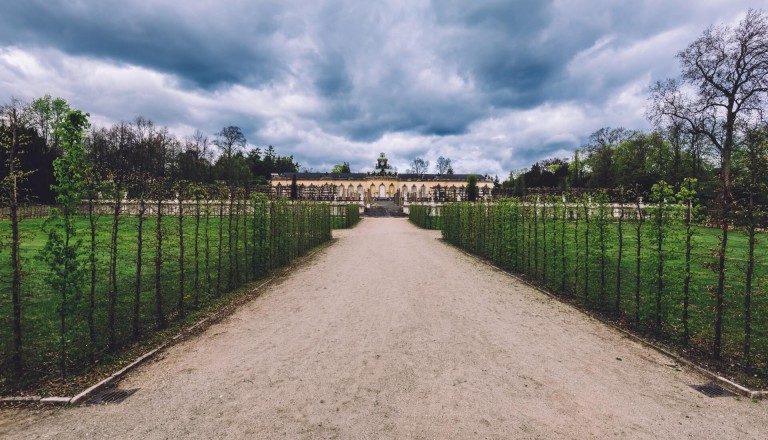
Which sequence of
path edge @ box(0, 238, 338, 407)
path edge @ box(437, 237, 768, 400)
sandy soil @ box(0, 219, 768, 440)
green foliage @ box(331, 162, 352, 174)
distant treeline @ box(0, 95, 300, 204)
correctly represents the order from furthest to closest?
green foliage @ box(331, 162, 352, 174), distant treeline @ box(0, 95, 300, 204), path edge @ box(437, 237, 768, 400), path edge @ box(0, 238, 338, 407), sandy soil @ box(0, 219, 768, 440)

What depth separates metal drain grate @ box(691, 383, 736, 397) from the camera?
4.15m

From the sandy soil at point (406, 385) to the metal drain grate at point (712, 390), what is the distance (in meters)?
0.09

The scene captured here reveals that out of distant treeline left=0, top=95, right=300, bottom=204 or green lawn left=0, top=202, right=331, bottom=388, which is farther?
distant treeline left=0, top=95, right=300, bottom=204

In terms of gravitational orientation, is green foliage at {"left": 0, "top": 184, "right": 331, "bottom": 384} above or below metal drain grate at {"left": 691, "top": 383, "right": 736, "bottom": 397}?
above

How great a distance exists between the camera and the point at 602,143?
60.8m

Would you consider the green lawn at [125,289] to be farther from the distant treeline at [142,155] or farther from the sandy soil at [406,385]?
the distant treeline at [142,155]

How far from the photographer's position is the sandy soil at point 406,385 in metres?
3.46

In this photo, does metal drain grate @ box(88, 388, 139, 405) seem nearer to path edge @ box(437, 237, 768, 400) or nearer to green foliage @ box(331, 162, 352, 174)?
path edge @ box(437, 237, 768, 400)

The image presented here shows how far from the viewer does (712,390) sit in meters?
4.24

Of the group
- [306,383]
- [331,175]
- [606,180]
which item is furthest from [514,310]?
[331,175]

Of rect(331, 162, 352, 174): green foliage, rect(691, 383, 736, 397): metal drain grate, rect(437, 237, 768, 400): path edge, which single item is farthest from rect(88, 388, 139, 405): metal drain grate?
rect(331, 162, 352, 174): green foliage

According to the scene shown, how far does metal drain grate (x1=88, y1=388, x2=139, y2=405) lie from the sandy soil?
0.10m

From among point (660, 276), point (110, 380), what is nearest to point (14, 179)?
point (110, 380)

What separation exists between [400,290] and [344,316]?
7.63 ft
